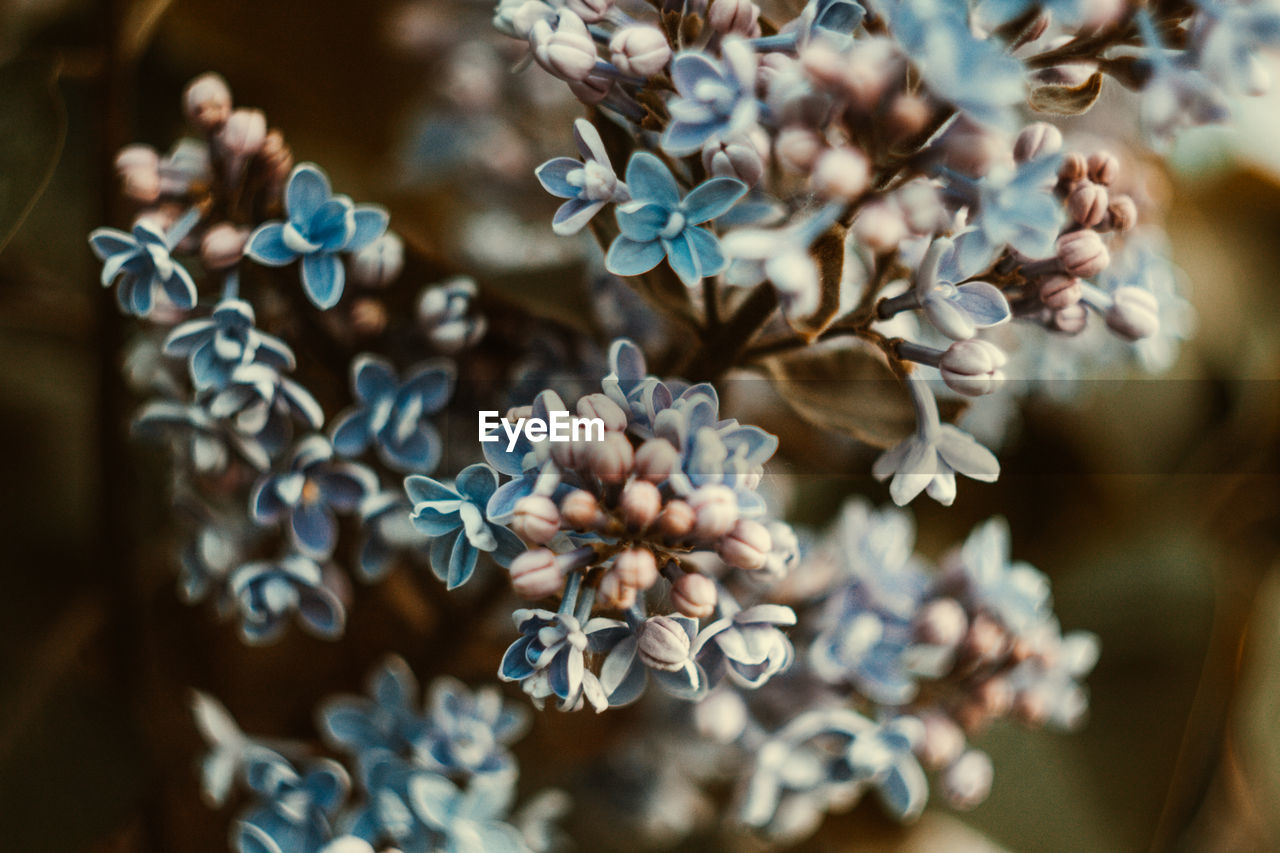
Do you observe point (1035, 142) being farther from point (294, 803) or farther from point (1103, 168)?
point (294, 803)

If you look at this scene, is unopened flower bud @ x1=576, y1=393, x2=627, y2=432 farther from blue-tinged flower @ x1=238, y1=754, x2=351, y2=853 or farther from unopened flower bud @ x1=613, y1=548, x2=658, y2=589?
blue-tinged flower @ x1=238, y1=754, x2=351, y2=853

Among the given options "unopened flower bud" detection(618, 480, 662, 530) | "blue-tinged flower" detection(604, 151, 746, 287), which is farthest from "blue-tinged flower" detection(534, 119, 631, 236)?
"unopened flower bud" detection(618, 480, 662, 530)

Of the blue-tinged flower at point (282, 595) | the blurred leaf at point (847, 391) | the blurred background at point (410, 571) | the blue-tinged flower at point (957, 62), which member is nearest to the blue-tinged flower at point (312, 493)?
the blue-tinged flower at point (282, 595)

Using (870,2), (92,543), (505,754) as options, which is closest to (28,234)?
(92,543)

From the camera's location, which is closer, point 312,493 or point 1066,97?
point 1066,97

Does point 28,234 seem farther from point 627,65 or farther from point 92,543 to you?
point 627,65

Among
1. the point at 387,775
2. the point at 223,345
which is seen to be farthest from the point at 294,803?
the point at 223,345
